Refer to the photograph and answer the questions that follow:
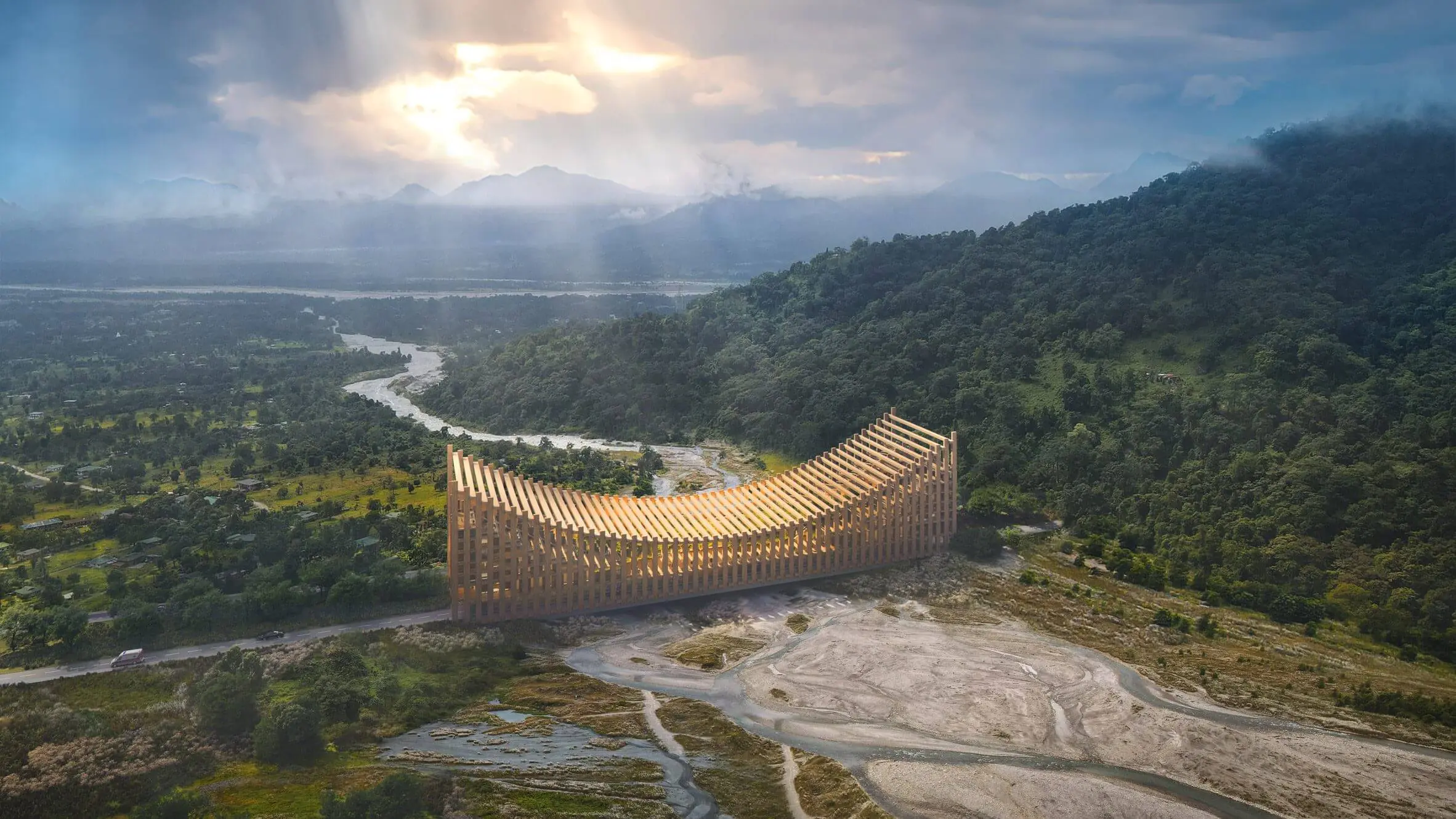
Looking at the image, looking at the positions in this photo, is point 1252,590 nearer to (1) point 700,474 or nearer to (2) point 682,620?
(2) point 682,620

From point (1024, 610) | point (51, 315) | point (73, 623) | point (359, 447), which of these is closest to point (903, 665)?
point (1024, 610)

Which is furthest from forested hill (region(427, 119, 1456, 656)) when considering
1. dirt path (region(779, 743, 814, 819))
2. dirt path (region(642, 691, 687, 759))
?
dirt path (region(642, 691, 687, 759))

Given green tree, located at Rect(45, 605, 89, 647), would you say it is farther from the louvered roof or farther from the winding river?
the winding river

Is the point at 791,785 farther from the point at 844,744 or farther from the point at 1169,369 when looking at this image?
the point at 1169,369

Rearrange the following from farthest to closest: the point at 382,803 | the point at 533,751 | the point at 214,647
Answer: the point at 214,647 → the point at 533,751 → the point at 382,803

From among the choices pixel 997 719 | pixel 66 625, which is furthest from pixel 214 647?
pixel 997 719

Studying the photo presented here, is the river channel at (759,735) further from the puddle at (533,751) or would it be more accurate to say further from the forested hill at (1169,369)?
the forested hill at (1169,369)
